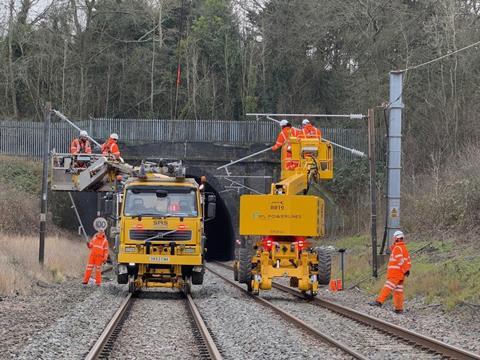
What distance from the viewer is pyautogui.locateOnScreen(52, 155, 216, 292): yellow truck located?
21047mm

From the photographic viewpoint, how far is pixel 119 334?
47.5 ft

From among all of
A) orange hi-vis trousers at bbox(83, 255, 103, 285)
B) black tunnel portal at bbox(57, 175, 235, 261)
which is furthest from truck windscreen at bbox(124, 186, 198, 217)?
black tunnel portal at bbox(57, 175, 235, 261)

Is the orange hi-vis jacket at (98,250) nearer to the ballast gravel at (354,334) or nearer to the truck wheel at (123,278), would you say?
the truck wheel at (123,278)

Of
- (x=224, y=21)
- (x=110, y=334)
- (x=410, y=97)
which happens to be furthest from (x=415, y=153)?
(x=110, y=334)

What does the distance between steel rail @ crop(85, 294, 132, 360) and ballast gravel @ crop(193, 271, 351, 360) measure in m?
1.63

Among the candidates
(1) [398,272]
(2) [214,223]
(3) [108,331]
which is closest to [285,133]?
(1) [398,272]

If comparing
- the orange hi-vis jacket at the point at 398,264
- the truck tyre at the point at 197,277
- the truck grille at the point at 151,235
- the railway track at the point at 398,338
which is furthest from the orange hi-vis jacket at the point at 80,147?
the orange hi-vis jacket at the point at 398,264

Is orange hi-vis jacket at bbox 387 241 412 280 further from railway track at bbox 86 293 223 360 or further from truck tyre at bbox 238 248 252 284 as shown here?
railway track at bbox 86 293 223 360

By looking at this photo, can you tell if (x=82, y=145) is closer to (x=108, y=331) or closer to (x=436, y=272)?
(x=436, y=272)

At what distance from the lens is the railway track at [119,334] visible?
12.1 m

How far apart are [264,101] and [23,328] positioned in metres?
39.7

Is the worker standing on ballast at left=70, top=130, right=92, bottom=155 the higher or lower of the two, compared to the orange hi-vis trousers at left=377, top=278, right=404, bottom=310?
higher

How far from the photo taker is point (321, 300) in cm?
2189

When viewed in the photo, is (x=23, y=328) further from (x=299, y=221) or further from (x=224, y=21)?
(x=224, y=21)
